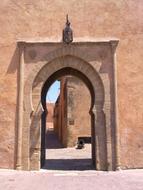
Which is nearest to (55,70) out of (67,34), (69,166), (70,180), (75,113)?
(67,34)

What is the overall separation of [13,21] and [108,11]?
3323 millimetres

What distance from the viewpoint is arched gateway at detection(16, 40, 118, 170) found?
34.9 feet

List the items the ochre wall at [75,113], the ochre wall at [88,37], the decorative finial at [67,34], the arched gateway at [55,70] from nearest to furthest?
the arched gateway at [55,70], the ochre wall at [88,37], the decorative finial at [67,34], the ochre wall at [75,113]

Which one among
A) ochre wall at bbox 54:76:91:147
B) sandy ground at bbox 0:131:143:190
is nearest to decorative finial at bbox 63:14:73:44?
sandy ground at bbox 0:131:143:190

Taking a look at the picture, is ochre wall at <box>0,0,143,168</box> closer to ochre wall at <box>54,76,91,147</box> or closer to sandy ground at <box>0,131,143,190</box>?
sandy ground at <box>0,131,143,190</box>

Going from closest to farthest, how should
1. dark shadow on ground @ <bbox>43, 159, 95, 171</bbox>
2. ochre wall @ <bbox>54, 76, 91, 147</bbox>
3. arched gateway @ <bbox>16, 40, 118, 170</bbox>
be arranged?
arched gateway @ <bbox>16, 40, 118, 170</bbox> < dark shadow on ground @ <bbox>43, 159, 95, 171</bbox> < ochre wall @ <bbox>54, 76, 91, 147</bbox>

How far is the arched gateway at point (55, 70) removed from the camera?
10.6m

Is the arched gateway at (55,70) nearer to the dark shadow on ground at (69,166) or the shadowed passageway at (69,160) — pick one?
the dark shadow on ground at (69,166)

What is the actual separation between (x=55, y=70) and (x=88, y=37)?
1.60 m

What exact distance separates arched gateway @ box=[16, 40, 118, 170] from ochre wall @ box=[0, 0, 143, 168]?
0.25 metres

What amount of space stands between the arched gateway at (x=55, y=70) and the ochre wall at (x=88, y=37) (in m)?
0.25

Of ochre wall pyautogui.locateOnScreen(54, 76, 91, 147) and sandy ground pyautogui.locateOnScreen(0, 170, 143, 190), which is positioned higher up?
ochre wall pyautogui.locateOnScreen(54, 76, 91, 147)

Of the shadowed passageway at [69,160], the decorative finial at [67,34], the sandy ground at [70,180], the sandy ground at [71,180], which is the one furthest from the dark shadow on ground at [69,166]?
the decorative finial at [67,34]

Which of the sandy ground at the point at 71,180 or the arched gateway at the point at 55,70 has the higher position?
the arched gateway at the point at 55,70
